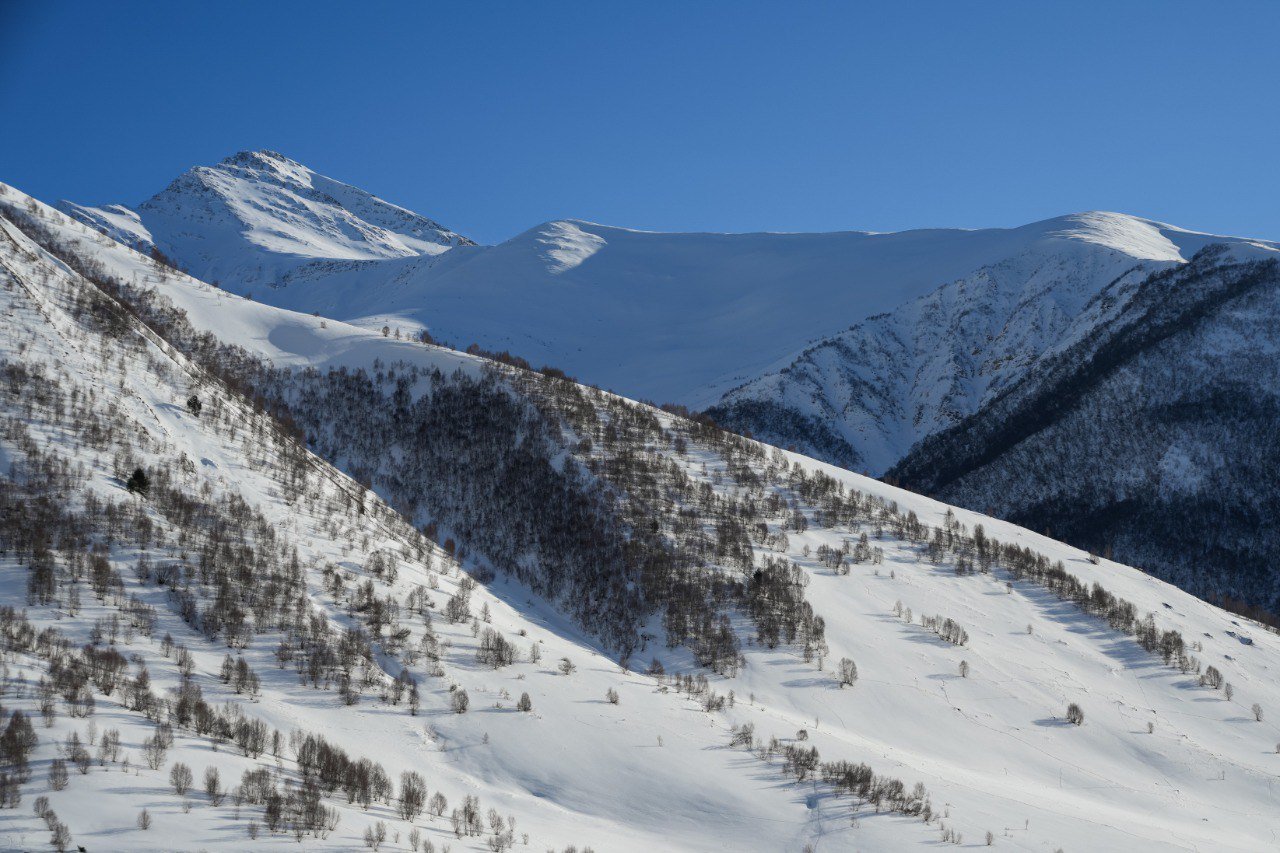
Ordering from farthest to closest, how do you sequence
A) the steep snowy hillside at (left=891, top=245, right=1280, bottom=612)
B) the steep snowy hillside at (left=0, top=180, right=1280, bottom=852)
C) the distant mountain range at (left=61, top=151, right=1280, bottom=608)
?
the distant mountain range at (left=61, top=151, right=1280, bottom=608), the steep snowy hillside at (left=891, top=245, right=1280, bottom=612), the steep snowy hillside at (left=0, top=180, right=1280, bottom=852)

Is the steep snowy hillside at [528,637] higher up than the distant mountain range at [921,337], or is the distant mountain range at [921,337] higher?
the distant mountain range at [921,337]

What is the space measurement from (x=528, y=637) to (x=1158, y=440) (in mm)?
68765

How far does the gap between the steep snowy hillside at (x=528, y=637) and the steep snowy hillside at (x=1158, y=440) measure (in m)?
39.2

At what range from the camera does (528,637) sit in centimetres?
1961

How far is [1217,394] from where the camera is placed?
2857 inches

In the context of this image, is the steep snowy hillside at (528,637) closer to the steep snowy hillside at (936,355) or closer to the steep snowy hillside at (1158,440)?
the steep snowy hillside at (1158,440)

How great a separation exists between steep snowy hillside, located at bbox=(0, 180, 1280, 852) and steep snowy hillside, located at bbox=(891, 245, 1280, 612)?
39.2 metres

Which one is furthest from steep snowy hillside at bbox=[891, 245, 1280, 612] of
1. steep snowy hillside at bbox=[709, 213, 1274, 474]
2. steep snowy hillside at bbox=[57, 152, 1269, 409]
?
steep snowy hillside at bbox=[57, 152, 1269, 409]

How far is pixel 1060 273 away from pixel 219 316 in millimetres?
100394

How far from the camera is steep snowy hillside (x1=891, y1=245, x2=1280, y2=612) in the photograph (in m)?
63.3

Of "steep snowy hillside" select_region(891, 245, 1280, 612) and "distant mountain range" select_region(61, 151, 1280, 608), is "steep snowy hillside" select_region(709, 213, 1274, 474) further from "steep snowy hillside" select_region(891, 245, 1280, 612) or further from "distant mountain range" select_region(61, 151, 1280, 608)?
"steep snowy hillside" select_region(891, 245, 1280, 612)

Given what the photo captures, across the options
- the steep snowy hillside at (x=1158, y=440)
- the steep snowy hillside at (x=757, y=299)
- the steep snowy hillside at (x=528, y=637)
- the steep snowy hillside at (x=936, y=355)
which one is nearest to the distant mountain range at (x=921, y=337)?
the steep snowy hillside at (x=1158, y=440)

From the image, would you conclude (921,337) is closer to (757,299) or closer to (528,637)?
(757,299)

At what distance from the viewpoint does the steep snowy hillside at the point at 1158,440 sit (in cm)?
6334
